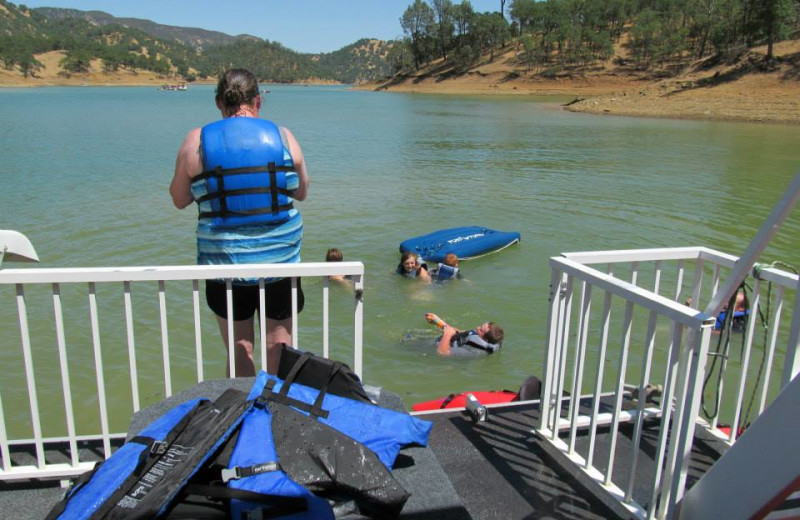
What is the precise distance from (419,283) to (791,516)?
25.8 feet

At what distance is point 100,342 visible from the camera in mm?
7176

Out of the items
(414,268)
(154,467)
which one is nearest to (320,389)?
(154,467)

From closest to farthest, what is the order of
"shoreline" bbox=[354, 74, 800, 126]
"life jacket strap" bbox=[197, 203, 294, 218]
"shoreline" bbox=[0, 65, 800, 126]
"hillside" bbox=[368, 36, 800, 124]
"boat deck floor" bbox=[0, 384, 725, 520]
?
1. "boat deck floor" bbox=[0, 384, 725, 520]
2. "life jacket strap" bbox=[197, 203, 294, 218]
3. "shoreline" bbox=[354, 74, 800, 126]
4. "shoreline" bbox=[0, 65, 800, 126]
5. "hillside" bbox=[368, 36, 800, 124]

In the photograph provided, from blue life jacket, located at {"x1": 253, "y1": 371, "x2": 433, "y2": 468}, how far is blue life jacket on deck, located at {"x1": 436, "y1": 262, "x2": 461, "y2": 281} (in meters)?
6.88

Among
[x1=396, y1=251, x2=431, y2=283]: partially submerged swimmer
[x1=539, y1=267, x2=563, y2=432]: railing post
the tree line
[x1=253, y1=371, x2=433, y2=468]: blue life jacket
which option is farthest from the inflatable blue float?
the tree line

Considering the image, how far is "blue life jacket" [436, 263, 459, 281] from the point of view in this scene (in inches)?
393

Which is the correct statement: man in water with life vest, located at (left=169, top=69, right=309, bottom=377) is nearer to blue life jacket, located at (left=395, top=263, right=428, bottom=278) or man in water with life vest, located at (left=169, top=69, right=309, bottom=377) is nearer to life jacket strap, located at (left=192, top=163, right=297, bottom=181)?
life jacket strap, located at (left=192, top=163, right=297, bottom=181)

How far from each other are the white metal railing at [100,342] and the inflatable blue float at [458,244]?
2427 millimetres

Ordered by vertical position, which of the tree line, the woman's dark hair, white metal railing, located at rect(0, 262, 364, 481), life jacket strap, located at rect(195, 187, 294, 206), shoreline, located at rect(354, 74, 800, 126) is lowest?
white metal railing, located at rect(0, 262, 364, 481)

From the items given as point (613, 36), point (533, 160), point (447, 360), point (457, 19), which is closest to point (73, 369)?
point (447, 360)

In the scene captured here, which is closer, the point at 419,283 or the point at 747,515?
the point at 747,515

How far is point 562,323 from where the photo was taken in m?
3.62

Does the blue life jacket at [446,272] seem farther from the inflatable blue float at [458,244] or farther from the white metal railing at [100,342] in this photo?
the white metal railing at [100,342]

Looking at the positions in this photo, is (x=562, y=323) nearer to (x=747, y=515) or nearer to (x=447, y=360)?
A: (x=747, y=515)
